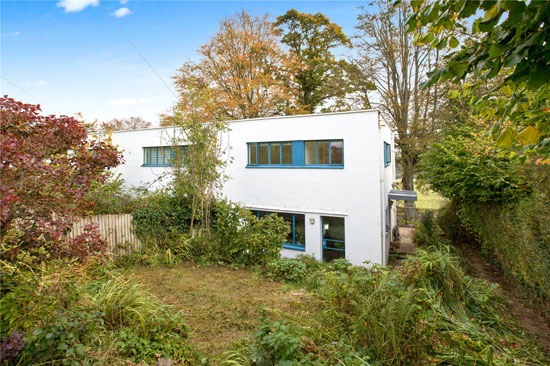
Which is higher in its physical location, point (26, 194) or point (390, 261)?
point (26, 194)

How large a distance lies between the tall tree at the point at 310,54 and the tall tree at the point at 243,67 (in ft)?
4.29

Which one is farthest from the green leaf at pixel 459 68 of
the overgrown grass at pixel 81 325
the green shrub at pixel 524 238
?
the green shrub at pixel 524 238

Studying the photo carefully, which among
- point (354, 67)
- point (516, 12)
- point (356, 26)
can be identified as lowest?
point (516, 12)

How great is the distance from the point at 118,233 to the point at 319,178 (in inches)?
282

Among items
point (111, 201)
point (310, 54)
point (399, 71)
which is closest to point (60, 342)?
point (111, 201)

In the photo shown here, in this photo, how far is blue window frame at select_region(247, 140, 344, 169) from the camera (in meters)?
11.5

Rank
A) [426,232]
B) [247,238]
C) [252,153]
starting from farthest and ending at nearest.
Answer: [426,232] → [252,153] → [247,238]

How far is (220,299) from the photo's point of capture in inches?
223

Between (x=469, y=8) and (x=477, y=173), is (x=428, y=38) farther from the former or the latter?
(x=477, y=173)

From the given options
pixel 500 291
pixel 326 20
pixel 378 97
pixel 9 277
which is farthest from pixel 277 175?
pixel 326 20

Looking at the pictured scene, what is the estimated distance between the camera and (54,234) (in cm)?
310

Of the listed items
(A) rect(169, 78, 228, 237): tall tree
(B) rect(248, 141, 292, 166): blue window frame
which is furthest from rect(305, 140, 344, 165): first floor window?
(A) rect(169, 78, 228, 237): tall tree

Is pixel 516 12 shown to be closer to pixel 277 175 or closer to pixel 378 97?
pixel 277 175

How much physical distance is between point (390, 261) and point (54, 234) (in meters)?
13.0
